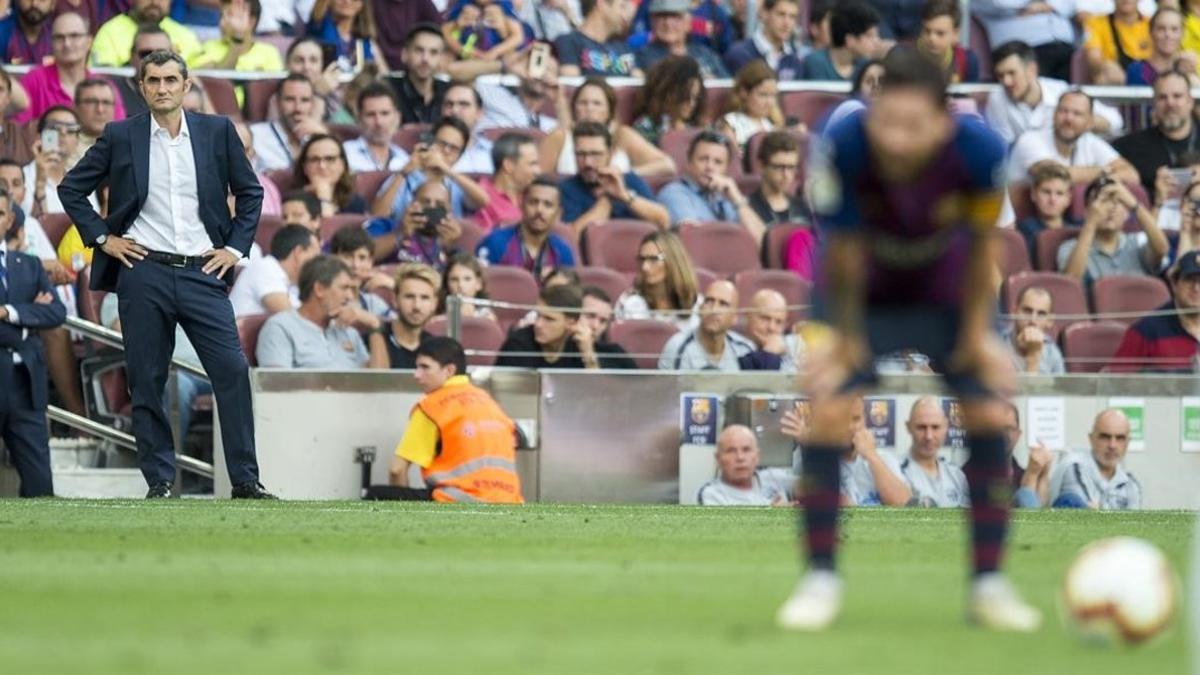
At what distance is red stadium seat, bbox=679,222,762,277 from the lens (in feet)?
51.4

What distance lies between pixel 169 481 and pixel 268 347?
181 centimetres

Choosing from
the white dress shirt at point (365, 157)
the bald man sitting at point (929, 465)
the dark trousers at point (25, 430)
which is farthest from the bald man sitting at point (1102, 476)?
the dark trousers at point (25, 430)

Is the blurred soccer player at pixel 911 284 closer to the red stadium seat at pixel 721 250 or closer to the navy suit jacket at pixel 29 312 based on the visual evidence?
the navy suit jacket at pixel 29 312

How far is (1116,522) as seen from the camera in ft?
35.0

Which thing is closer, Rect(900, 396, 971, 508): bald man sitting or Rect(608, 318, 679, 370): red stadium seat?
Rect(900, 396, 971, 508): bald man sitting

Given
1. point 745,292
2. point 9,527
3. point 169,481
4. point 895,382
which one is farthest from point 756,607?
point 745,292

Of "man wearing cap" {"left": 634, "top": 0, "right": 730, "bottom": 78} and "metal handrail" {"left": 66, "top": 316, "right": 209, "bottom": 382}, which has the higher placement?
"man wearing cap" {"left": 634, "top": 0, "right": 730, "bottom": 78}

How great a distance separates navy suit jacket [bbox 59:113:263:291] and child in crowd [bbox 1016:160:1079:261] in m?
7.02

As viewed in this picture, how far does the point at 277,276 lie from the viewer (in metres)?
14.2

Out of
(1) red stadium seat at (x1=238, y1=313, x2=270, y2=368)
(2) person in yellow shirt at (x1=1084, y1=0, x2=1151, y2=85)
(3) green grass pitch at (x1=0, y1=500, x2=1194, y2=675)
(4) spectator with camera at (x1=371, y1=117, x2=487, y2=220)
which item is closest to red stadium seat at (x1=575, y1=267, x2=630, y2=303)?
(4) spectator with camera at (x1=371, y1=117, x2=487, y2=220)

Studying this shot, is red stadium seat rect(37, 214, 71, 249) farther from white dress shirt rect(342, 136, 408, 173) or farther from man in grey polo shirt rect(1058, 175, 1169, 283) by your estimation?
man in grey polo shirt rect(1058, 175, 1169, 283)

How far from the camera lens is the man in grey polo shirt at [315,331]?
1341 cm

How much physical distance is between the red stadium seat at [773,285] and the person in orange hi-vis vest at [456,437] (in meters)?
2.86

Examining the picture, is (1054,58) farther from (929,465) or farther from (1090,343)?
(929,465)
